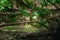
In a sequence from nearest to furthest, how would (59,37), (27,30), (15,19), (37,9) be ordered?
(59,37)
(27,30)
(15,19)
(37,9)

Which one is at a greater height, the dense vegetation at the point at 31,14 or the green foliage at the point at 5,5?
the green foliage at the point at 5,5

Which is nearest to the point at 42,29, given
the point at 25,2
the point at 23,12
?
the point at 23,12

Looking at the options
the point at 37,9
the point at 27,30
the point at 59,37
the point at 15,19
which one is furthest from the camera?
the point at 37,9

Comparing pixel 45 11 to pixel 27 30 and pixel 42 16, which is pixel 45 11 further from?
pixel 27 30

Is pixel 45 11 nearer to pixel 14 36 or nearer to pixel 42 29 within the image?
pixel 42 29

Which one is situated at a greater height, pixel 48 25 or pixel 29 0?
pixel 29 0

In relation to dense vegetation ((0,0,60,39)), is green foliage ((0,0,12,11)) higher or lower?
higher

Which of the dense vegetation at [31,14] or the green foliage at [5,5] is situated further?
the green foliage at [5,5]

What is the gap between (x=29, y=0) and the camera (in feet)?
22.4

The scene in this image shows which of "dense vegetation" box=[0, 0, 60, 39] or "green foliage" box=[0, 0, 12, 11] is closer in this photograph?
"dense vegetation" box=[0, 0, 60, 39]

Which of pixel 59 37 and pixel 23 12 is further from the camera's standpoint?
pixel 23 12

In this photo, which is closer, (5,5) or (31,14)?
(31,14)

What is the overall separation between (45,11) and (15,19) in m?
1.07

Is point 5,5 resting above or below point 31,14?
above
